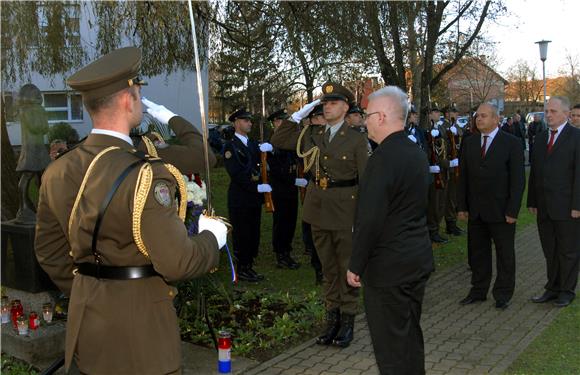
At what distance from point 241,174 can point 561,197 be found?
151 inches

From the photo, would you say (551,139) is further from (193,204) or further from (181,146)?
(181,146)

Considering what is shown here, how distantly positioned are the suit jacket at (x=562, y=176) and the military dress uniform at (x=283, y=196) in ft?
11.7

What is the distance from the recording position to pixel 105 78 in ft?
7.93

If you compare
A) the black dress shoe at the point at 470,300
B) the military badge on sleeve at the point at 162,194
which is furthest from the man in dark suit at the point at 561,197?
the military badge on sleeve at the point at 162,194

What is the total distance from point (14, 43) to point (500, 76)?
56783 mm

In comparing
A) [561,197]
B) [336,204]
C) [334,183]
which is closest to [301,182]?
[334,183]

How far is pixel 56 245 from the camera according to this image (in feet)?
9.05

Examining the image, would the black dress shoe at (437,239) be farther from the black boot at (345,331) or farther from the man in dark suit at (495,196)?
the black boot at (345,331)

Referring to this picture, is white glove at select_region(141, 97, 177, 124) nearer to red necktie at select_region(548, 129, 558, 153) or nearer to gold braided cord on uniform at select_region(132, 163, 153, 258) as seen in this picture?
gold braided cord on uniform at select_region(132, 163, 153, 258)

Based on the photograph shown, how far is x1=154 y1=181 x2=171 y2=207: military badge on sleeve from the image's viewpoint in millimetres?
2334

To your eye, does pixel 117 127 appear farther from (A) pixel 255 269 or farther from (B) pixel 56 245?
(A) pixel 255 269

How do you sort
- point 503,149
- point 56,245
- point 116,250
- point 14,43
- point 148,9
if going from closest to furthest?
→ point 116,250
point 56,245
point 503,149
point 14,43
point 148,9

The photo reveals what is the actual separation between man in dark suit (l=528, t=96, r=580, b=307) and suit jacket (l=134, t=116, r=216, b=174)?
468cm

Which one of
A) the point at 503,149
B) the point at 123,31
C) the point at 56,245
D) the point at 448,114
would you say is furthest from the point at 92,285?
the point at 448,114
